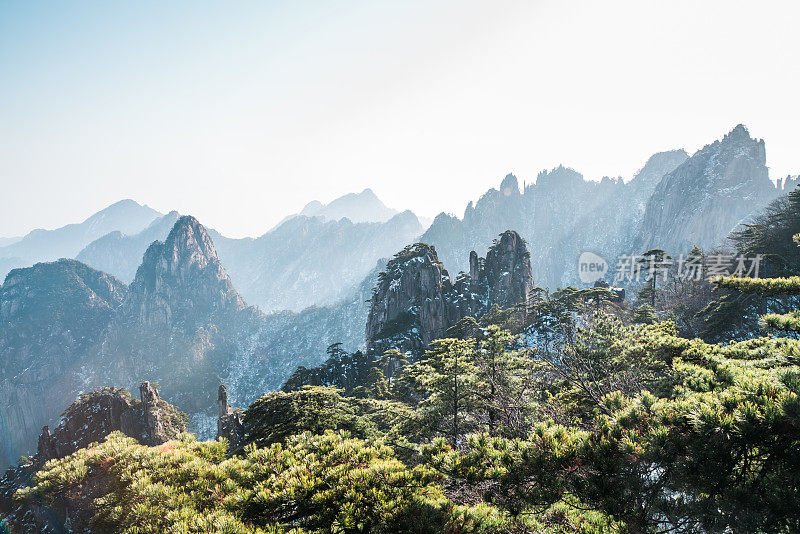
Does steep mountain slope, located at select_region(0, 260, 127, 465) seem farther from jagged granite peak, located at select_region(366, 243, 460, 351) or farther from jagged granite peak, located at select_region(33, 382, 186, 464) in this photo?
jagged granite peak, located at select_region(366, 243, 460, 351)

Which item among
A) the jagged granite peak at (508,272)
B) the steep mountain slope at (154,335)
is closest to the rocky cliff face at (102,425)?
the jagged granite peak at (508,272)

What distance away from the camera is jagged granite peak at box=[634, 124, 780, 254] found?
105m

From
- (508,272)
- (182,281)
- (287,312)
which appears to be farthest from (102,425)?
(182,281)

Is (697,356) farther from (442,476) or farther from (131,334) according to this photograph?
(131,334)

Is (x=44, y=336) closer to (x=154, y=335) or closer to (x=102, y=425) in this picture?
(x=154, y=335)

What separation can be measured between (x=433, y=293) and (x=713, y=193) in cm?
12366

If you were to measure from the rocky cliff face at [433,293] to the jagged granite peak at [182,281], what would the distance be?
134048 millimetres

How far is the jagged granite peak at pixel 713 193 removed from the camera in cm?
10475

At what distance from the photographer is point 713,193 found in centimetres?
11119

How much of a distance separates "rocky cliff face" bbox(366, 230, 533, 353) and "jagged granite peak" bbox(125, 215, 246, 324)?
134048mm

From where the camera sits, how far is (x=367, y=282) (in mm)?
163000

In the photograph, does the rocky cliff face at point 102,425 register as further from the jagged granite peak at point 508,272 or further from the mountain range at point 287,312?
the jagged granite peak at point 508,272

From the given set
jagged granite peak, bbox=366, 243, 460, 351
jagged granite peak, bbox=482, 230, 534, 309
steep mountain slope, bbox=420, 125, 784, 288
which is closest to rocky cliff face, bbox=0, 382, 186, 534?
jagged granite peak, bbox=366, 243, 460, 351

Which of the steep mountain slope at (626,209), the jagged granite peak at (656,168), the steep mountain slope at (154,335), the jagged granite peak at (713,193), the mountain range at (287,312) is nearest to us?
the mountain range at (287,312)
